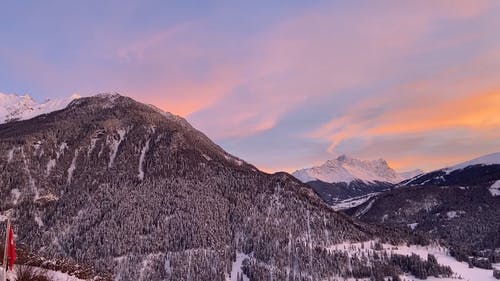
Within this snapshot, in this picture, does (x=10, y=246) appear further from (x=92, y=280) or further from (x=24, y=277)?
(x=92, y=280)

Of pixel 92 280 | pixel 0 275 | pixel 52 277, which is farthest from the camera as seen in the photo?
pixel 92 280

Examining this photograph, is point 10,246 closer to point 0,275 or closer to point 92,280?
point 0,275

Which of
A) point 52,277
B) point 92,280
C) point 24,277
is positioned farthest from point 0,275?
point 92,280

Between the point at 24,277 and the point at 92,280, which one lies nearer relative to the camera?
the point at 24,277

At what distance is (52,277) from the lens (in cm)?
6425

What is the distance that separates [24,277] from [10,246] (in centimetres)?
1758

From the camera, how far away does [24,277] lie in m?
56.1

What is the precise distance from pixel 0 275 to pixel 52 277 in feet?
37.6

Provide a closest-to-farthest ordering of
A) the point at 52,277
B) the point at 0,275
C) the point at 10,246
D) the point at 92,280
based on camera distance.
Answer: the point at 10,246, the point at 0,275, the point at 52,277, the point at 92,280

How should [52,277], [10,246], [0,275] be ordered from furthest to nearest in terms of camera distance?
[52,277], [0,275], [10,246]

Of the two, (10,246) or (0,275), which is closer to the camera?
(10,246)

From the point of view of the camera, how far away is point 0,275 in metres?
53.2

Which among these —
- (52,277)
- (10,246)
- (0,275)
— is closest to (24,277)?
(0,275)

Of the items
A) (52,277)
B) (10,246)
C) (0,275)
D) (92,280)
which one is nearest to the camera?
(10,246)
